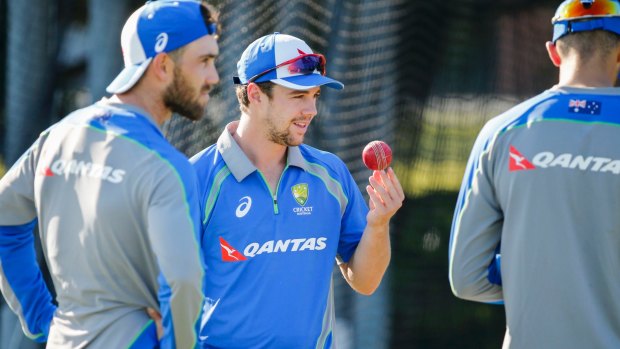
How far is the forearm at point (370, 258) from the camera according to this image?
140 inches

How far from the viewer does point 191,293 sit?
2.81m

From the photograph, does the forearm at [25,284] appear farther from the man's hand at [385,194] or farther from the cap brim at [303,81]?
the man's hand at [385,194]

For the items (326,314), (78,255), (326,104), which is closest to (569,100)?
(326,314)

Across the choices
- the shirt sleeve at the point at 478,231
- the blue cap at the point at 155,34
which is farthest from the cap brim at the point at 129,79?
the shirt sleeve at the point at 478,231

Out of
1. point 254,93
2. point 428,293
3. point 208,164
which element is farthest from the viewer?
point 428,293

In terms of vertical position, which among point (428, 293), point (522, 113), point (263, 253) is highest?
point (522, 113)

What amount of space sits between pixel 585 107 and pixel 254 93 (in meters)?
1.19

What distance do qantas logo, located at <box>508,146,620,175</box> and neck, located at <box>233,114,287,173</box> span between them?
2.90 feet

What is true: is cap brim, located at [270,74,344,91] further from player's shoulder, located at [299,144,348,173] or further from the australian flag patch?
the australian flag patch

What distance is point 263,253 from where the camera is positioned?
3.46m

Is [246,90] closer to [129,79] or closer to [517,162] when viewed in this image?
[129,79]

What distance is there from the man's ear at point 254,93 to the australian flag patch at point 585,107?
1.12m

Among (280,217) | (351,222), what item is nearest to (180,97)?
(280,217)

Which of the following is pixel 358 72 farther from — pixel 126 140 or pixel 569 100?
pixel 126 140
